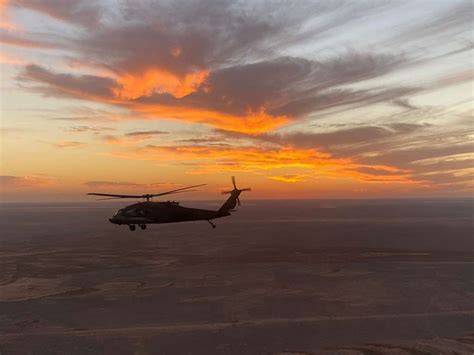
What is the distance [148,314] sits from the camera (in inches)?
2977

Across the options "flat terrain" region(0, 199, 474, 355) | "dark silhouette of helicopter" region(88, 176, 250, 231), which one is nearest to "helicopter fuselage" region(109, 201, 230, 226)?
"dark silhouette of helicopter" region(88, 176, 250, 231)

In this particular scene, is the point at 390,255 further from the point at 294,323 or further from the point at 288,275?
the point at 294,323

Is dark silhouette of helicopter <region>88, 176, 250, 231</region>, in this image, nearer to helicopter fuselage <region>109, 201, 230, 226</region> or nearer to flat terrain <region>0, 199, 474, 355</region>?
helicopter fuselage <region>109, 201, 230, 226</region>

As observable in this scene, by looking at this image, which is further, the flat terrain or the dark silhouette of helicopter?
the flat terrain

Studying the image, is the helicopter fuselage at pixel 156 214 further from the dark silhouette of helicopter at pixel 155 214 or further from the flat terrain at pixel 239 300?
the flat terrain at pixel 239 300

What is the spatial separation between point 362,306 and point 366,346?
20023mm

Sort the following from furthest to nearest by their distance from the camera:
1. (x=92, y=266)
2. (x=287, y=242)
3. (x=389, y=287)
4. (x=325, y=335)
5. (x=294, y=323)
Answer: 1. (x=287, y=242)
2. (x=92, y=266)
3. (x=389, y=287)
4. (x=294, y=323)
5. (x=325, y=335)

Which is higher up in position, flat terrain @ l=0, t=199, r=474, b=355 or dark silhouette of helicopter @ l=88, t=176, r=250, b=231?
dark silhouette of helicopter @ l=88, t=176, r=250, b=231

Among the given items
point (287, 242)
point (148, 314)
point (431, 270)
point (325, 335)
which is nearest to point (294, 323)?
point (325, 335)

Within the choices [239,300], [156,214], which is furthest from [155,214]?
[239,300]

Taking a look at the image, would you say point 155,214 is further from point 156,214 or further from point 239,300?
point 239,300

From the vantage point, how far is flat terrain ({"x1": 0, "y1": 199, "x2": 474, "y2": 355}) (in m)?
62.6

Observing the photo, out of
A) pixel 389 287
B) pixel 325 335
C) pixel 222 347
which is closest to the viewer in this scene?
pixel 222 347

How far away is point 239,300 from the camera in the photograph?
82.9 metres
